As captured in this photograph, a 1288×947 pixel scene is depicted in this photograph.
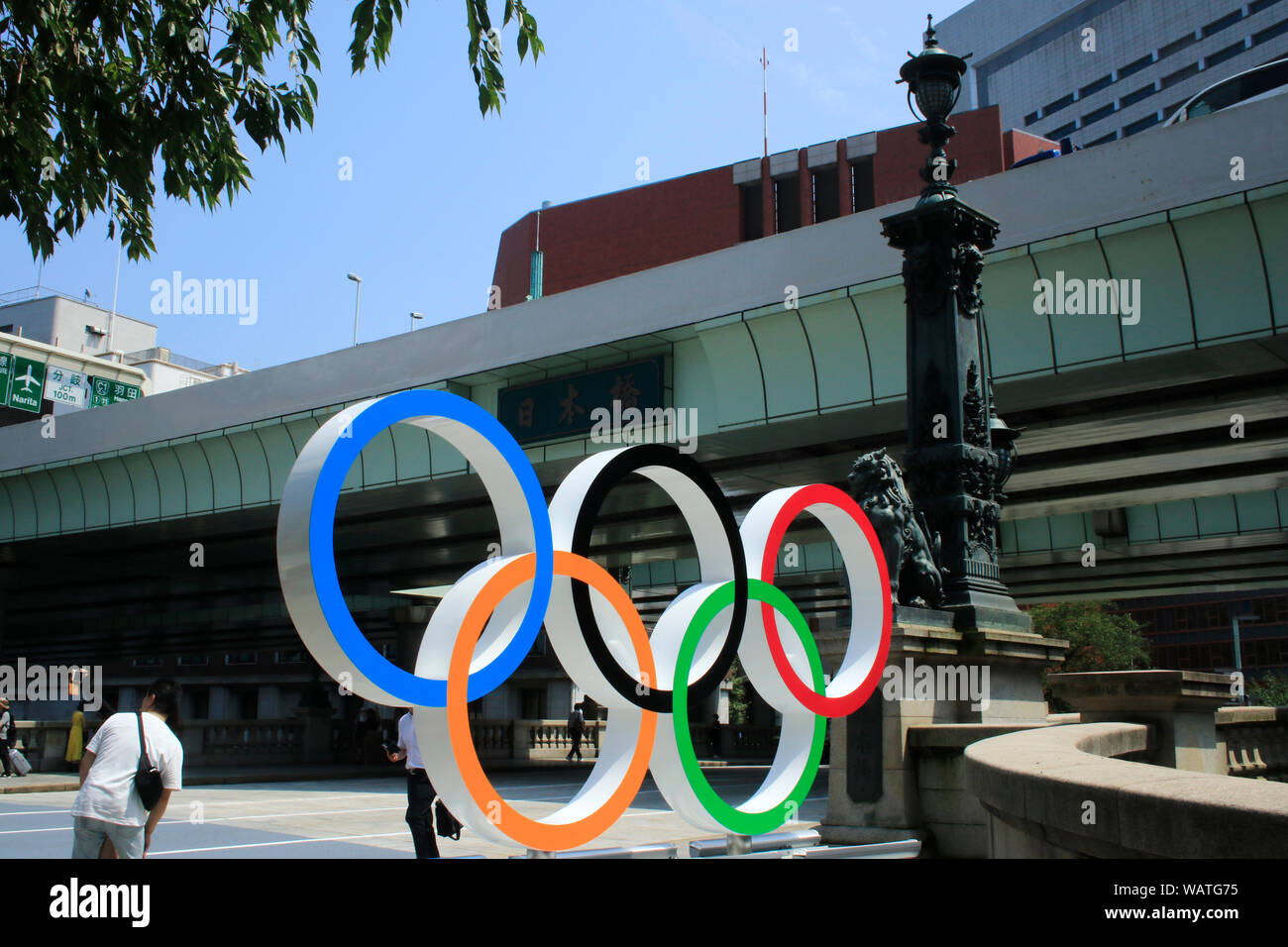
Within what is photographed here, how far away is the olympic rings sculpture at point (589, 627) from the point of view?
19.0 ft

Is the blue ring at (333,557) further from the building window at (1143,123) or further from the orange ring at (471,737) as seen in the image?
the building window at (1143,123)

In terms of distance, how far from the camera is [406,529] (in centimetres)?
3275

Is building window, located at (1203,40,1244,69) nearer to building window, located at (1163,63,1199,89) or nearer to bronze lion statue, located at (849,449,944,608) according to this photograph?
building window, located at (1163,63,1199,89)

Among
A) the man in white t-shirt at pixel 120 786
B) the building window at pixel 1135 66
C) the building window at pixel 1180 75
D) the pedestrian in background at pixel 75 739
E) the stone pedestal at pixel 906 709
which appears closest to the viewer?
the man in white t-shirt at pixel 120 786

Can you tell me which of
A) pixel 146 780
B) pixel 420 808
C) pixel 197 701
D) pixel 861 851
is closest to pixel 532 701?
pixel 197 701

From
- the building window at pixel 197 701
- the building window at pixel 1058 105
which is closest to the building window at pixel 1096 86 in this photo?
the building window at pixel 1058 105

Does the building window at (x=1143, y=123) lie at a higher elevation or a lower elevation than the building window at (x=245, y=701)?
higher

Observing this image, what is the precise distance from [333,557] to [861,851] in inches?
187

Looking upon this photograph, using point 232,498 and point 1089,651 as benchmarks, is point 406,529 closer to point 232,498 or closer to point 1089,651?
point 232,498

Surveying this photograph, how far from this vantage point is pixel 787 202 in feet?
176

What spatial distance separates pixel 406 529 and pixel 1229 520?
2214cm

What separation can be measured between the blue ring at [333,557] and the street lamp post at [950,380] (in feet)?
17.2

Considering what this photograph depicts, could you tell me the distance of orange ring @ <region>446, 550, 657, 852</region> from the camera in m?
6.19
